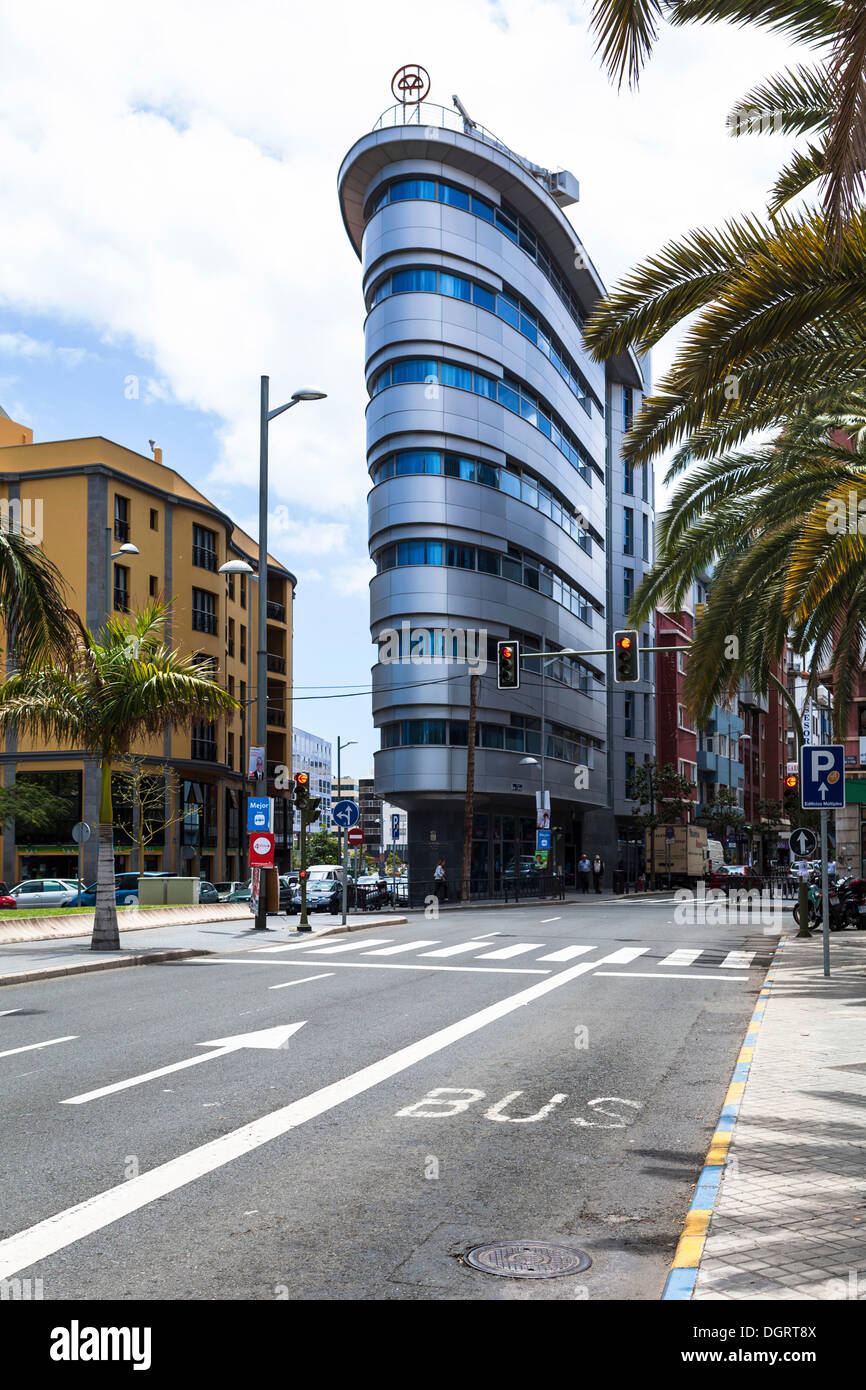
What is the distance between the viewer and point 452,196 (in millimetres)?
58250

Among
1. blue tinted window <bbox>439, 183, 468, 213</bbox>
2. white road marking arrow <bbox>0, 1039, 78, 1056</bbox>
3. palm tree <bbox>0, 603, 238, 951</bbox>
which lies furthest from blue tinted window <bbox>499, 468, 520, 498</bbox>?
white road marking arrow <bbox>0, 1039, 78, 1056</bbox>

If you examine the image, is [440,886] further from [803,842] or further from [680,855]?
[803,842]

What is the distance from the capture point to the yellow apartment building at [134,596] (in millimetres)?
54250

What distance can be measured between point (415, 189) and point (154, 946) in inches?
1765

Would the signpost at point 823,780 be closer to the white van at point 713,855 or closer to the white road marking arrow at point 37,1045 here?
the white road marking arrow at point 37,1045

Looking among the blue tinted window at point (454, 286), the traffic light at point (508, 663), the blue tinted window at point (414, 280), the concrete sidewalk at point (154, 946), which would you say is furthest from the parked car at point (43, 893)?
the blue tinted window at point (454, 286)

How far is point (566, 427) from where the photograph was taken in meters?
71.8

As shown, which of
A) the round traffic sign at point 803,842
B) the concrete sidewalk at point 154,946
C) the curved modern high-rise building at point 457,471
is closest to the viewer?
the concrete sidewalk at point 154,946

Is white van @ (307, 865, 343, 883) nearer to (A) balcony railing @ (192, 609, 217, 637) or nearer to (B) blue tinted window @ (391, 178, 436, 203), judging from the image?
(A) balcony railing @ (192, 609, 217, 637)

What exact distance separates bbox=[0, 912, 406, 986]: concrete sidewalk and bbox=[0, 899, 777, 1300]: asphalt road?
76.0 inches

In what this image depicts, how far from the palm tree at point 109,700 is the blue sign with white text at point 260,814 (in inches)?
218

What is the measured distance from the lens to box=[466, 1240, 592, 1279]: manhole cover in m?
5.31

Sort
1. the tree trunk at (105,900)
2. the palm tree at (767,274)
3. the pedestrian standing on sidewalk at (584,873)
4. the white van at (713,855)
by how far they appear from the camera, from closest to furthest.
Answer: the palm tree at (767,274), the tree trunk at (105,900), the pedestrian standing on sidewalk at (584,873), the white van at (713,855)

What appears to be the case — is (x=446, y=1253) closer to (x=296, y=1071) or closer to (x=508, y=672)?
(x=296, y=1071)
